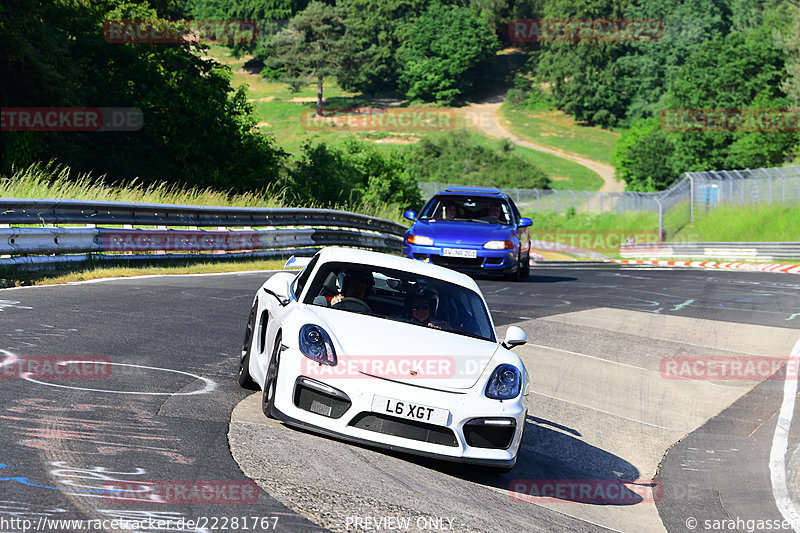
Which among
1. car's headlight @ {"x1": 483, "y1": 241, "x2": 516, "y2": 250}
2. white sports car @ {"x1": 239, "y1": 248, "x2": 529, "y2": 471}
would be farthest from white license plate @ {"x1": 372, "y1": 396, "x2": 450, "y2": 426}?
car's headlight @ {"x1": 483, "y1": 241, "x2": 516, "y2": 250}

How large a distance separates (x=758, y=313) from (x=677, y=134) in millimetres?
74368

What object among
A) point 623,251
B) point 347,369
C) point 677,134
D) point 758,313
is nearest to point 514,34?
point 677,134

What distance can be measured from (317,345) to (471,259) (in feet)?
38.7

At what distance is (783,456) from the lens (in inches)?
336

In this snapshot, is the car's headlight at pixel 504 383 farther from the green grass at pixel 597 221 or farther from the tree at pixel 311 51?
the tree at pixel 311 51

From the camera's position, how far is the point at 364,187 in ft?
149

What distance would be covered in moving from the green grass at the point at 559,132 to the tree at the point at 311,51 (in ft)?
77.2

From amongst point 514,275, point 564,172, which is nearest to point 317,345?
point 514,275

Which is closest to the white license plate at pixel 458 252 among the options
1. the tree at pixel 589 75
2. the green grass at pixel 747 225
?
the green grass at pixel 747 225

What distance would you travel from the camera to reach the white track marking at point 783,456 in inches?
279

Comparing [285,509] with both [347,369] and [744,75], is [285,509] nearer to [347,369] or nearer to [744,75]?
[347,369]

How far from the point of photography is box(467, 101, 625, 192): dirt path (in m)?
106

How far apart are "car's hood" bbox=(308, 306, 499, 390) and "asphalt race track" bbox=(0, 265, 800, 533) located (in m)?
0.54

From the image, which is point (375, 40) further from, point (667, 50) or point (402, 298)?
point (402, 298)
